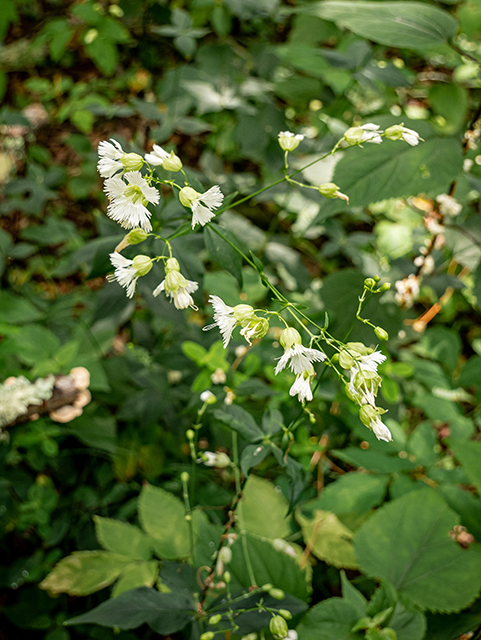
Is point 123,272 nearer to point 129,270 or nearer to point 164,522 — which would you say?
point 129,270

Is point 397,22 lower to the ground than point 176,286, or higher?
higher

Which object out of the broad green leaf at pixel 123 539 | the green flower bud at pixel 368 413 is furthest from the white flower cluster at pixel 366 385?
the broad green leaf at pixel 123 539

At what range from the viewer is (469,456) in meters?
1.04

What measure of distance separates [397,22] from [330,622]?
1.35 meters

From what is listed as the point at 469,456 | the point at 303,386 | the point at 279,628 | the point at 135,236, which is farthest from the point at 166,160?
the point at 469,456

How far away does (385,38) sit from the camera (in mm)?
1011

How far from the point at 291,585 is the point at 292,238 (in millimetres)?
1208

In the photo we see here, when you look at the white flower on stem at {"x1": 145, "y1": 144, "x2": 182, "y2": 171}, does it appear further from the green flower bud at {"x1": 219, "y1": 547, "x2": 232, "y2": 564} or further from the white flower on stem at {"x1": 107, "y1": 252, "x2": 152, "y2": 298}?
the green flower bud at {"x1": 219, "y1": 547, "x2": 232, "y2": 564}

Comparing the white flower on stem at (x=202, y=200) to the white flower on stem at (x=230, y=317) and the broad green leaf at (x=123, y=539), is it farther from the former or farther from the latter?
the broad green leaf at (x=123, y=539)

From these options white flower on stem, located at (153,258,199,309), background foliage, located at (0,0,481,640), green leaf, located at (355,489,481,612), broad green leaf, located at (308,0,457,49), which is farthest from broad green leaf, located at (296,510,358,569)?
broad green leaf, located at (308,0,457,49)

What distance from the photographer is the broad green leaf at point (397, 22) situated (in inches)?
40.4

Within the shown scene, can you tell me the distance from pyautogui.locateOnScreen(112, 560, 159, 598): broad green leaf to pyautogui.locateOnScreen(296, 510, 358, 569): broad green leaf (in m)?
0.43

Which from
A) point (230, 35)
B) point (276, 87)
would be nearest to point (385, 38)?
point (276, 87)

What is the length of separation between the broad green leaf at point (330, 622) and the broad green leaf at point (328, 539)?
346 mm
